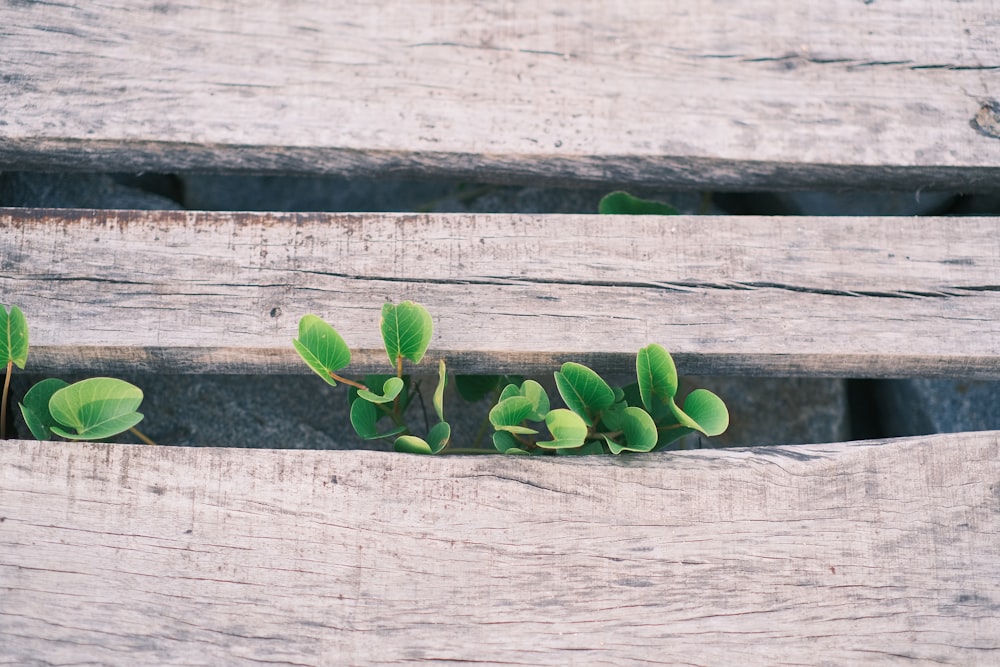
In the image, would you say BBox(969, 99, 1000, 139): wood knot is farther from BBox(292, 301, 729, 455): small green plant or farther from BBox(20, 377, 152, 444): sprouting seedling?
BBox(20, 377, 152, 444): sprouting seedling

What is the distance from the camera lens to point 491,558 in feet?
3.32

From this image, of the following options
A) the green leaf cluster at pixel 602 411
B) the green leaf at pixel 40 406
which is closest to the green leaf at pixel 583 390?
the green leaf cluster at pixel 602 411

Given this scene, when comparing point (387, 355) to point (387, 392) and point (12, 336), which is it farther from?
point (12, 336)

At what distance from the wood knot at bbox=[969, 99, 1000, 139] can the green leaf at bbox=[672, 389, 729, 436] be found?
28.3 inches

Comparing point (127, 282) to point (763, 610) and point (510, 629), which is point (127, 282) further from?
point (763, 610)

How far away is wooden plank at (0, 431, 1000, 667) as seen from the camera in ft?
3.24

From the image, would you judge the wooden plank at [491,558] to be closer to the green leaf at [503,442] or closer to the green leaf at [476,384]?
the green leaf at [503,442]

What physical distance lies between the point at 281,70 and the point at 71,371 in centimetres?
59

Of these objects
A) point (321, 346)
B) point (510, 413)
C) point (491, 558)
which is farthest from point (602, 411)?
point (321, 346)

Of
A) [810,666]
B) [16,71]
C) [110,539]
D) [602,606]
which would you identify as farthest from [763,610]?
[16,71]

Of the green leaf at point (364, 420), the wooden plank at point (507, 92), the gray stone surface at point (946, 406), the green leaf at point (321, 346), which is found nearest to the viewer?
the green leaf at point (321, 346)

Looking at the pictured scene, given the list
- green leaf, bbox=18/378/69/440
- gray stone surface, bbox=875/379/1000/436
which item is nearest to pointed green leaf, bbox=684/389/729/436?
gray stone surface, bbox=875/379/1000/436

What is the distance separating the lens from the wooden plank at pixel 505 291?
1094mm

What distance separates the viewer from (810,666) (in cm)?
99
